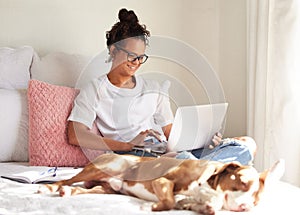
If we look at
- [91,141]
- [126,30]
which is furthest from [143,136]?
[126,30]

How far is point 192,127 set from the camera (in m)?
1.90

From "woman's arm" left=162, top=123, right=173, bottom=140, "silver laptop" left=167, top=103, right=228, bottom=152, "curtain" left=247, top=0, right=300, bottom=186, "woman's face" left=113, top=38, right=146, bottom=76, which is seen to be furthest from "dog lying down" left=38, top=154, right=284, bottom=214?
"curtain" left=247, top=0, right=300, bottom=186

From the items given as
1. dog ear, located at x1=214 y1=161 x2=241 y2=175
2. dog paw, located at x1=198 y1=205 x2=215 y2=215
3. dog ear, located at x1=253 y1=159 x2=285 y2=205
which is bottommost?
dog paw, located at x1=198 y1=205 x2=215 y2=215

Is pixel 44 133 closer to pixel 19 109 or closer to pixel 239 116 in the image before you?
pixel 19 109

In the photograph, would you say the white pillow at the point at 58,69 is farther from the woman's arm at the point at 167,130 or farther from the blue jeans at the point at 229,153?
the blue jeans at the point at 229,153

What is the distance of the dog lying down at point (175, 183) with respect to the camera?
1.36 m

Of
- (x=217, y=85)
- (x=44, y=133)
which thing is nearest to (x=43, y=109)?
(x=44, y=133)

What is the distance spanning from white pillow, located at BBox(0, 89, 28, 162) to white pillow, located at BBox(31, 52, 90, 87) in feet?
0.77

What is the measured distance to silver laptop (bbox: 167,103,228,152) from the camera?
1878mm

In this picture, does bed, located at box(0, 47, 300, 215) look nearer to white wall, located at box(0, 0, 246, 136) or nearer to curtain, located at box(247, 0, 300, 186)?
white wall, located at box(0, 0, 246, 136)

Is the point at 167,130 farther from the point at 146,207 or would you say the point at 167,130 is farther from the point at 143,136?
the point at 146,207

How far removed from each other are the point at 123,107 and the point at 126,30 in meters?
0.37

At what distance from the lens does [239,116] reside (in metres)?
2.85

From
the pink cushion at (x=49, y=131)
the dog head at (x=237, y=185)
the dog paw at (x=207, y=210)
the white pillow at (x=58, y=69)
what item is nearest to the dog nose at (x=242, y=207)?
the dog head at (x=237, y=185)
